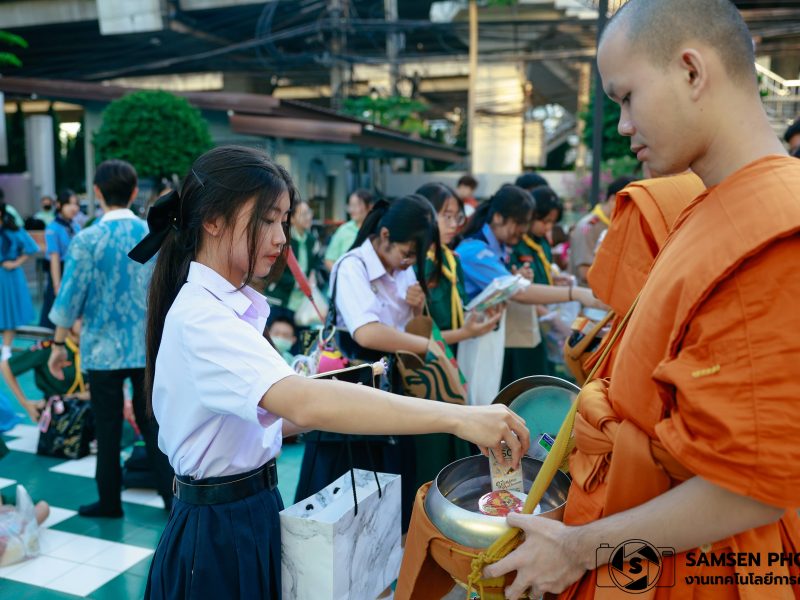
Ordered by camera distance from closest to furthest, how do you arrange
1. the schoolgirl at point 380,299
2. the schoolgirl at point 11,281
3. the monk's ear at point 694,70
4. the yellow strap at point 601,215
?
the monk's ear at point 694,70, the schoolgirl at point 380,299, the yellow strap at point 601,215, the schoolgirl at point 11,281

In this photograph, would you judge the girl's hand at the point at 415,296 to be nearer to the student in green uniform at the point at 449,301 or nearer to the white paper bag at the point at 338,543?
the student in green uniform at the point at 449,301

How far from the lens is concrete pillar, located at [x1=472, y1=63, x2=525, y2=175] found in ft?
62.5

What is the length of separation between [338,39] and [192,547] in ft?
54.1

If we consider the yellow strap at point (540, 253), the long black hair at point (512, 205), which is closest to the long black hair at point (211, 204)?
the long black hair at point (512, 205)

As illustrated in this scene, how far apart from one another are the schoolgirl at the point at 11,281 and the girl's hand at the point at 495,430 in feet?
23.4

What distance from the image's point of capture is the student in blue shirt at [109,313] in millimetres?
3719

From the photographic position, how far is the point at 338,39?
1650cm

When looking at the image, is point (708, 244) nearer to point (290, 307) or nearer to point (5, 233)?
point (290, 307)

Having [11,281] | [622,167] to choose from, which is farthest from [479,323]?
[622,167]

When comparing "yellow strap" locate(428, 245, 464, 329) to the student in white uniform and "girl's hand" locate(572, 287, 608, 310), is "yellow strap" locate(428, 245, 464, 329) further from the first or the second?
the student in white uniform

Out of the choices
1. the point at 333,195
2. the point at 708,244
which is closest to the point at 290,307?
the point at 708,244

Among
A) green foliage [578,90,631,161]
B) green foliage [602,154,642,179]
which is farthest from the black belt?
green foliage [578,90,631,161]

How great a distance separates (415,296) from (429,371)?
17.5 inches

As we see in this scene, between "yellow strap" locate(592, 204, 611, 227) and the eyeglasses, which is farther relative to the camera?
"yellow strap" locate(592, 204, 611, 227)
